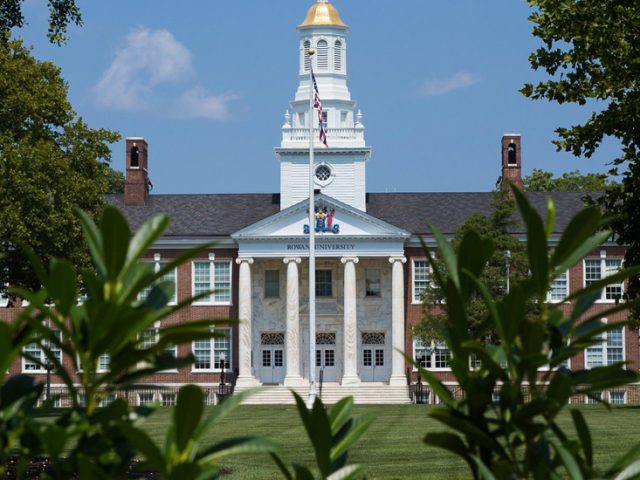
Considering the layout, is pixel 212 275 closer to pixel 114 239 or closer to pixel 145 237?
pixel 145 237

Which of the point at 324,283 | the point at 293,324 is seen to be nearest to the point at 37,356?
the point at 293,324

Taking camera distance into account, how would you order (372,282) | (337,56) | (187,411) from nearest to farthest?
(187,411) < (372,282) < (337,56)

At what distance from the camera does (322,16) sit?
6862cm

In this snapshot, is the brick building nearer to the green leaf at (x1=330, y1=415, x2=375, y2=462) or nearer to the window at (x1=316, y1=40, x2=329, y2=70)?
the window at (x1=316, y1=40, x2=329, y2=70)

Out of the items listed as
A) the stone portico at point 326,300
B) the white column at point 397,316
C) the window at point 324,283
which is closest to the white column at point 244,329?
the stone portico at point 326,300

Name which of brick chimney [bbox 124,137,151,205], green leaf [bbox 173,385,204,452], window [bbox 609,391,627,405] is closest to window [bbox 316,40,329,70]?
brick chimney [bbox 124,137,151,205]

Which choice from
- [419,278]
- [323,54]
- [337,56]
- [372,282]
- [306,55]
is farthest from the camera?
[337,56]

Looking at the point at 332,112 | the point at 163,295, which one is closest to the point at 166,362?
the point at 163,295

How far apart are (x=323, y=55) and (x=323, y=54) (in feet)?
0.18

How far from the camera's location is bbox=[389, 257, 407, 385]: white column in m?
→ 62.2

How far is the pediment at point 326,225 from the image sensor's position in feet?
206

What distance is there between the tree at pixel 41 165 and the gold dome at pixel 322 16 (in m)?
29.1

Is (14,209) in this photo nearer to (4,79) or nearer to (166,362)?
(4,79)

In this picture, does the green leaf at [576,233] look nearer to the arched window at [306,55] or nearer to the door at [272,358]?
the door at [272,358]
